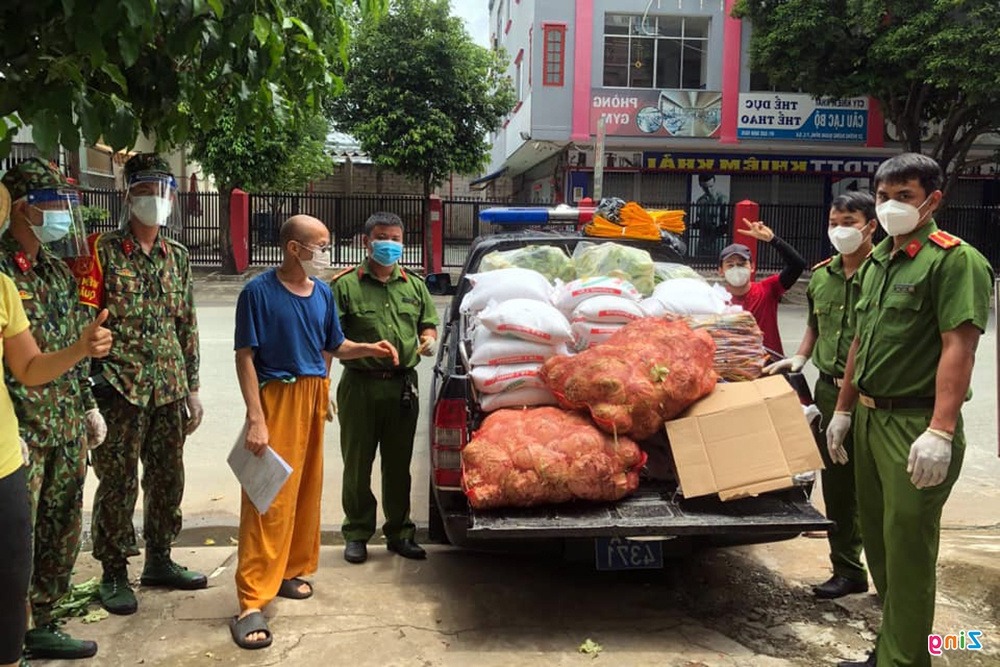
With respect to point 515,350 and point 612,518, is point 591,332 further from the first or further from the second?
point 612,518

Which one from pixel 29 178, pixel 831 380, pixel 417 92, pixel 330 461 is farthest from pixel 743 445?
pixel 417 92

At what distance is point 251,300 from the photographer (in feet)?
11.9

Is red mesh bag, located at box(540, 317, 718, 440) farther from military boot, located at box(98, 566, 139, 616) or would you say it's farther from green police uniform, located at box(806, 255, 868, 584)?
military boot, located at box(98, 566, 139, 616)

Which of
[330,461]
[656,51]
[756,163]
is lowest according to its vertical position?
[330,461]

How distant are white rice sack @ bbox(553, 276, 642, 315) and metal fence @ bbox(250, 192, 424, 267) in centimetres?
1633

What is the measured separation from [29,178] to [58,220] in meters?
0.20

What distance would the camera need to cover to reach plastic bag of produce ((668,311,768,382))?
13.5 ft

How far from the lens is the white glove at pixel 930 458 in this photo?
9.42 ft

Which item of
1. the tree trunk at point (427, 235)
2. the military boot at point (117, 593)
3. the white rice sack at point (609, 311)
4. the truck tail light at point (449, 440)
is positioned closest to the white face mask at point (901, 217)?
the white rice sack at point (609, 311)

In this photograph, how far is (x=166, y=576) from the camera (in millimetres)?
4051

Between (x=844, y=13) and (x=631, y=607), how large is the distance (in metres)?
17.8

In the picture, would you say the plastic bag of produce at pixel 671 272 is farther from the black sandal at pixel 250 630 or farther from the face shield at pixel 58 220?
the face shield at pixel 58 220

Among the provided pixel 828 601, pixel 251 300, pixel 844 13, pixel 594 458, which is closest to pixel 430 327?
pixel 251 300

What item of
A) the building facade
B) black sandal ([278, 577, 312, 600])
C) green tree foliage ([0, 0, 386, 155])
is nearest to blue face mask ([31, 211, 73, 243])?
green tree foliage ([0, 0, 386, 155])
